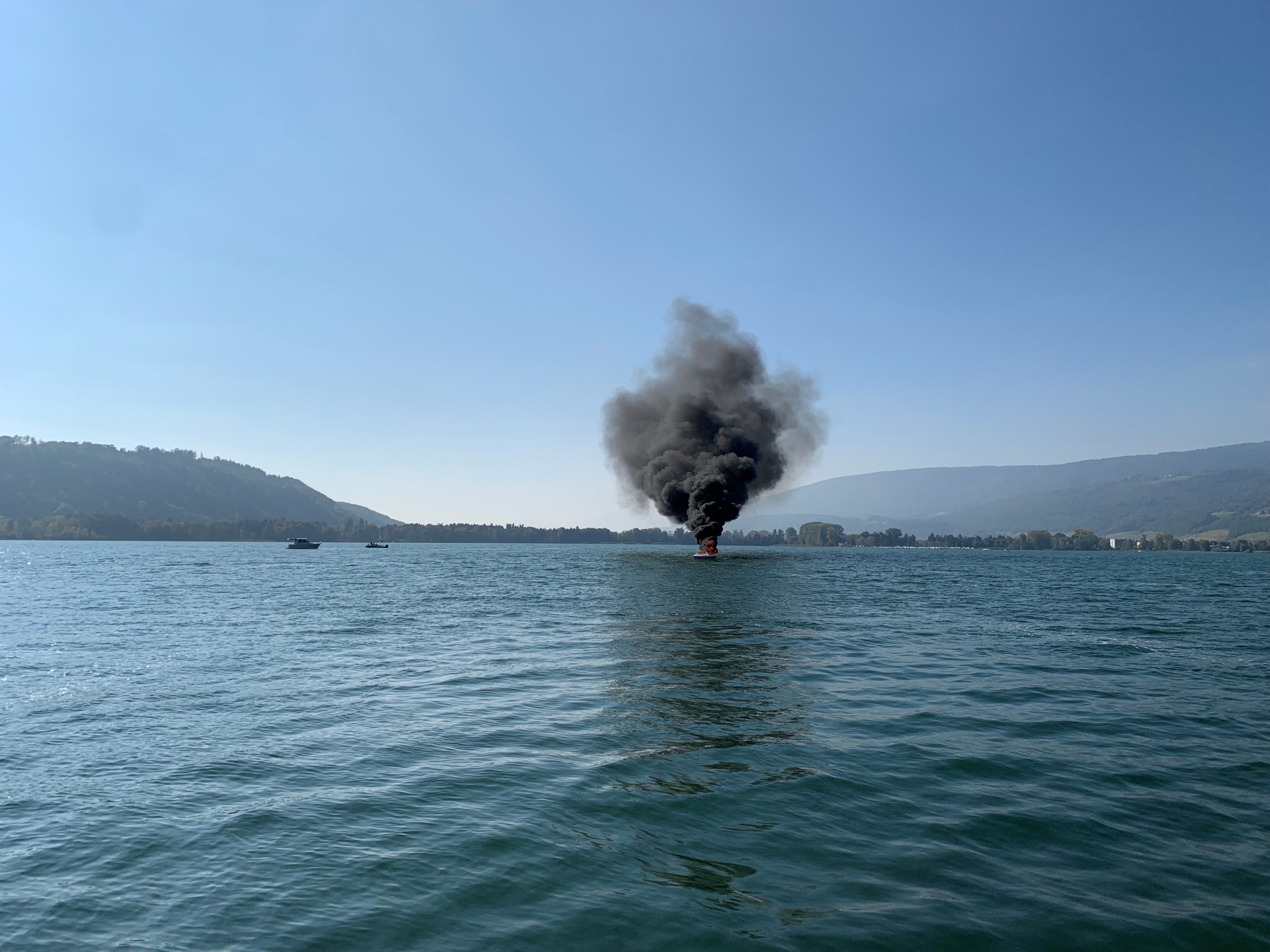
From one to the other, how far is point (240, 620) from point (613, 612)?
20.0 m

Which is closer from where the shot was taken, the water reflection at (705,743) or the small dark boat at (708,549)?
the water reflection at (705,743)

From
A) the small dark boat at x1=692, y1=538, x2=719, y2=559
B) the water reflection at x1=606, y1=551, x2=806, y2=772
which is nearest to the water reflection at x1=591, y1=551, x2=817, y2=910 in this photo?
the water reflection at x1=606, y1=551, x2=806, y2=772

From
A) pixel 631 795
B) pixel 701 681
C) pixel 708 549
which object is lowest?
pixel 631 795

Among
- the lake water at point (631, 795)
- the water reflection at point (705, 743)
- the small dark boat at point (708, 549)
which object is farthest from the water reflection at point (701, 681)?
the small dark boat at point (708, 549)

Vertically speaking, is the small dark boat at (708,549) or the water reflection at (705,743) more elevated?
the small dark boat at (708,549)

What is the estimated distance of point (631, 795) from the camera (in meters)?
11.9

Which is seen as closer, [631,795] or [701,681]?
[631,795]

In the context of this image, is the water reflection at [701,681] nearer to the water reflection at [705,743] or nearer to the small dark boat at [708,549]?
the water reflection at [705,743]

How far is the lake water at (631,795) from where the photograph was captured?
8.03 metres

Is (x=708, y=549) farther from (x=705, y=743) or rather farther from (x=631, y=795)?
(x=631, y=795)

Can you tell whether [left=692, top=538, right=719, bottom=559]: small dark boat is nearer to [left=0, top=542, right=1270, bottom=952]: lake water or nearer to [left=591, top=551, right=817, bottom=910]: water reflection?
[left=591, top=551, right=817, bottom=910]: water reflection

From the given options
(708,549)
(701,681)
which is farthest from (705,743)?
(708,549)

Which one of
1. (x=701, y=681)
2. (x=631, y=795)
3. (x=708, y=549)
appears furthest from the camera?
(x=708, y=549)

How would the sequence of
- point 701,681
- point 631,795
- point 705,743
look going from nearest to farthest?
point 631,795 < point 705,743 < point 701,681
